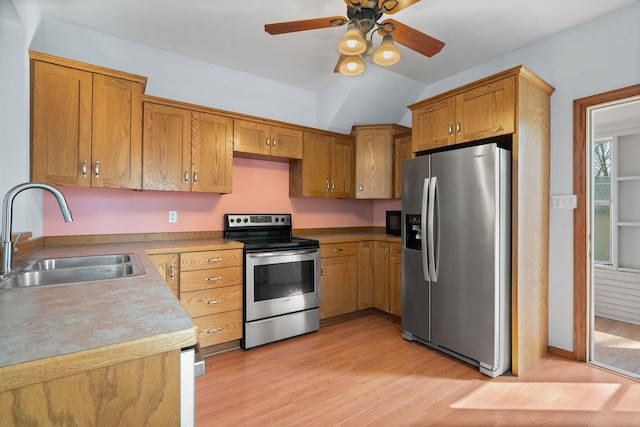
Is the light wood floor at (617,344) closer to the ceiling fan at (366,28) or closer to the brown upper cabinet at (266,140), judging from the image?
the ceiling fan at (366,28)

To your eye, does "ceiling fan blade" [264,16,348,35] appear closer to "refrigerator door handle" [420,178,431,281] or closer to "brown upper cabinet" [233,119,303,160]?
"brown upper cabinet" [233,119,303,160]

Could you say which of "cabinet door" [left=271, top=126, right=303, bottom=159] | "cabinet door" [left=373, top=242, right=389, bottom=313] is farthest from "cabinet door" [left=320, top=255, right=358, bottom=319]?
"cabinet door" [left=271, top=126, right=303, bottom=159]

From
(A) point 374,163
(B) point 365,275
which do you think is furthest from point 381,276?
(A) point 374,163

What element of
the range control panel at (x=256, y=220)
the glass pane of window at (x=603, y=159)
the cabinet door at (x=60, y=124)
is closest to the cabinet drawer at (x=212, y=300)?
the range control panel at (x=256, y=220)

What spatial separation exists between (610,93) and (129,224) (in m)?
4.00

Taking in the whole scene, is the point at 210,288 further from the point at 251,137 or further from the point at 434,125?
the point at 434,125

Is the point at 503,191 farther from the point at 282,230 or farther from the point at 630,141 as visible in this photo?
the point at 630,141

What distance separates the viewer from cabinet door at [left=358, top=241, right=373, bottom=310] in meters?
3.52

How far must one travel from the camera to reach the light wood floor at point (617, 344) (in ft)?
8.16

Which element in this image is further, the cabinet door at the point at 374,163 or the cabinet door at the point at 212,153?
the cabinet door at the point at 374,163

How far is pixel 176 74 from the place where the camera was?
3021mm

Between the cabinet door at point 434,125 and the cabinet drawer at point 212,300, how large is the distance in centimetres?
213

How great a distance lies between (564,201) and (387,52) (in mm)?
1917

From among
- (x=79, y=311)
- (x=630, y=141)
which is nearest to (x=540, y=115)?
(x=630, y=141)
